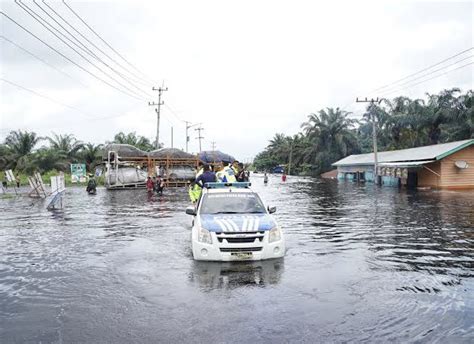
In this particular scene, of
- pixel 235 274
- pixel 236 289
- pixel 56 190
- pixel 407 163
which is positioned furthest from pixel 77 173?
pixel 236 289

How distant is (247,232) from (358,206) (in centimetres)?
1277

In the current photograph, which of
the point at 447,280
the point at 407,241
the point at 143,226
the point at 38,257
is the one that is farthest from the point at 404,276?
the point at 143,226

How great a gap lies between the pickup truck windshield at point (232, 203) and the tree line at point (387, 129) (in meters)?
32.6

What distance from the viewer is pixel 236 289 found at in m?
6.32

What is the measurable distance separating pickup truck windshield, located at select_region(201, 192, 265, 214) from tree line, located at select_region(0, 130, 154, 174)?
121 feet

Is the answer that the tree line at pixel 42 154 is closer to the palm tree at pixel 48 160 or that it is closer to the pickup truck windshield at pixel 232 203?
the palm tree at pixel 48 160

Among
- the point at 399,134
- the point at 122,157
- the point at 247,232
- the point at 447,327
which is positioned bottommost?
the point at 447,327

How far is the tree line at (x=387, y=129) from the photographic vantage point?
4700 centimetres

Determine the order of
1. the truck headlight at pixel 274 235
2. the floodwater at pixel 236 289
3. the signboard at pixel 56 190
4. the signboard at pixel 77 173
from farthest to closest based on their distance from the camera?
the signboard at pixel 77 173
the signboard at pixel 56 190
the truck headlight at pixel 274 235
the floodwater at pixel 236 289

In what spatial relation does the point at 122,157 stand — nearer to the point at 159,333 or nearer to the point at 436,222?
the point at 436,222

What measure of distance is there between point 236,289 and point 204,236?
1619 mm

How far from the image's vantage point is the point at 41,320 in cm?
518

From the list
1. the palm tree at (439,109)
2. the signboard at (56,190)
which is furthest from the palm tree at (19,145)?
the palm tree at (439,109)

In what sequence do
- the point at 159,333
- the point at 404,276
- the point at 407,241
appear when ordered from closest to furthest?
the point at 159,333 < the point at 404,276 < the point at 407,241
